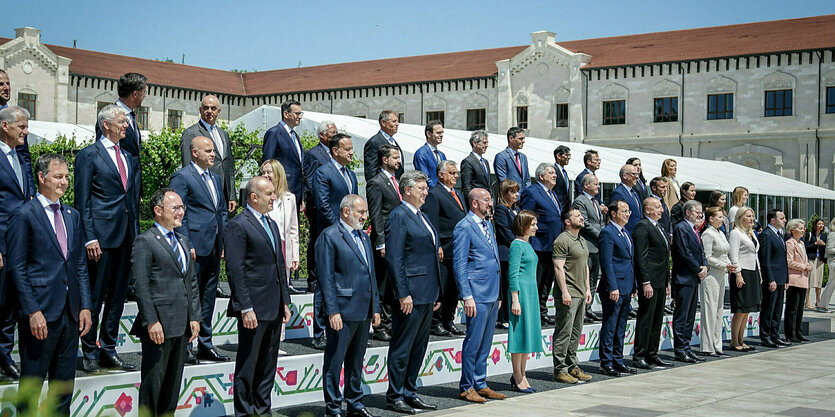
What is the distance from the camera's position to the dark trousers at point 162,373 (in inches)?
217

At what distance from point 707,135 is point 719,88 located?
2317 millimetres

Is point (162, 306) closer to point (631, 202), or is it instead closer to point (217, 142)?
point (217, 142)

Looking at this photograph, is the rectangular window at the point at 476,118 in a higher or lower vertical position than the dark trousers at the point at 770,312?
higher

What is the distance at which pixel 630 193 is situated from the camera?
10516 mm

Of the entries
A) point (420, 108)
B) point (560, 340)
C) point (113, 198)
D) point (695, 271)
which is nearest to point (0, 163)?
point (113, 198)

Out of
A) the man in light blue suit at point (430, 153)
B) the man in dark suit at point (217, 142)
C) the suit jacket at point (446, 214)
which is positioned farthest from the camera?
the man in light blue suit at point (430, 153)

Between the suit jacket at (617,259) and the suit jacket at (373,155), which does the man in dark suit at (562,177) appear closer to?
the suit jacket at (617,259)

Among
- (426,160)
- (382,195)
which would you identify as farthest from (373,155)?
(382,195)

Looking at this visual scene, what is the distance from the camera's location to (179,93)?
162 ft

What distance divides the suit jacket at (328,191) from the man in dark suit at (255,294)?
1684mm

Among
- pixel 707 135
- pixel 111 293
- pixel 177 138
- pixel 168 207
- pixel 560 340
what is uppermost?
pixel 707 135

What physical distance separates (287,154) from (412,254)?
2.10 metres

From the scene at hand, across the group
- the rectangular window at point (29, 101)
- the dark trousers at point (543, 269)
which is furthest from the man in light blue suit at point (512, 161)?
the rectangular window at point (29, 101)

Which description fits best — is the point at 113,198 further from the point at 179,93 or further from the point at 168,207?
the point at 179,93
